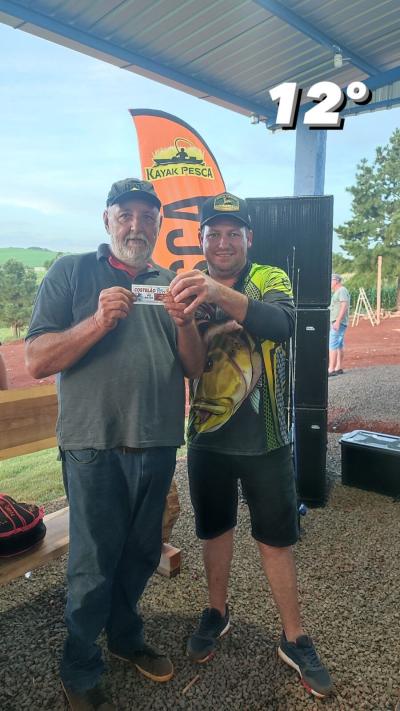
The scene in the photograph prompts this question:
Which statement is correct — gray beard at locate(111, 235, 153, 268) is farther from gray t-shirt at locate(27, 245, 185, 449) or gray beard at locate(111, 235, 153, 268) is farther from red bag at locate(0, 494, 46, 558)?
red bag at locate(0, 494, 46, 558)

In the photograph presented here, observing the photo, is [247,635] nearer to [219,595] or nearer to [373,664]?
[219,595]

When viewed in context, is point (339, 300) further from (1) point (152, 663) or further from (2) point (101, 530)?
(2) point (101, 530)

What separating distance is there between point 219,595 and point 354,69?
3664mm

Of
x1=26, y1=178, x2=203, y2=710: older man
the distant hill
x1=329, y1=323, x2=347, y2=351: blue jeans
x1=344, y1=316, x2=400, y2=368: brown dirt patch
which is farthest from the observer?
x1=329, y1=323, x2=347, y2=351: blue jeans

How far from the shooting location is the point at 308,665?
5.32 feet

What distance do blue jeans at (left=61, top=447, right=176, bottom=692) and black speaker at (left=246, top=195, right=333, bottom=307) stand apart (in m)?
1.89

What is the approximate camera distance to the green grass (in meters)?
3.27

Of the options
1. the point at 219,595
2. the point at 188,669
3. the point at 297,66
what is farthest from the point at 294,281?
the point at 188,669

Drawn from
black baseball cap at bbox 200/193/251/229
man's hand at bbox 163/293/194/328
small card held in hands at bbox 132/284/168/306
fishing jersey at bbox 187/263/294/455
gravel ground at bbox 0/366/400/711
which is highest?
black baseball cap at bbox 200/193/251/229

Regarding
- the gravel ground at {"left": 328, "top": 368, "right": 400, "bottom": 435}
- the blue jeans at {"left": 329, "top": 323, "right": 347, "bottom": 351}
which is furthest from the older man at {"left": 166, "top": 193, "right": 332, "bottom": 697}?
the blue jeans at {"left": 329, "top": 323, "right": 347, "bottom": 351}

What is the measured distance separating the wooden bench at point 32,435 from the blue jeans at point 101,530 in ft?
1.09

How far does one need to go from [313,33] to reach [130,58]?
Result: 3.76 feet

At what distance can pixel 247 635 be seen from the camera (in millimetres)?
1899

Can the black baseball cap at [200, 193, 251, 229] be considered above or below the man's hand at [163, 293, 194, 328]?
above
